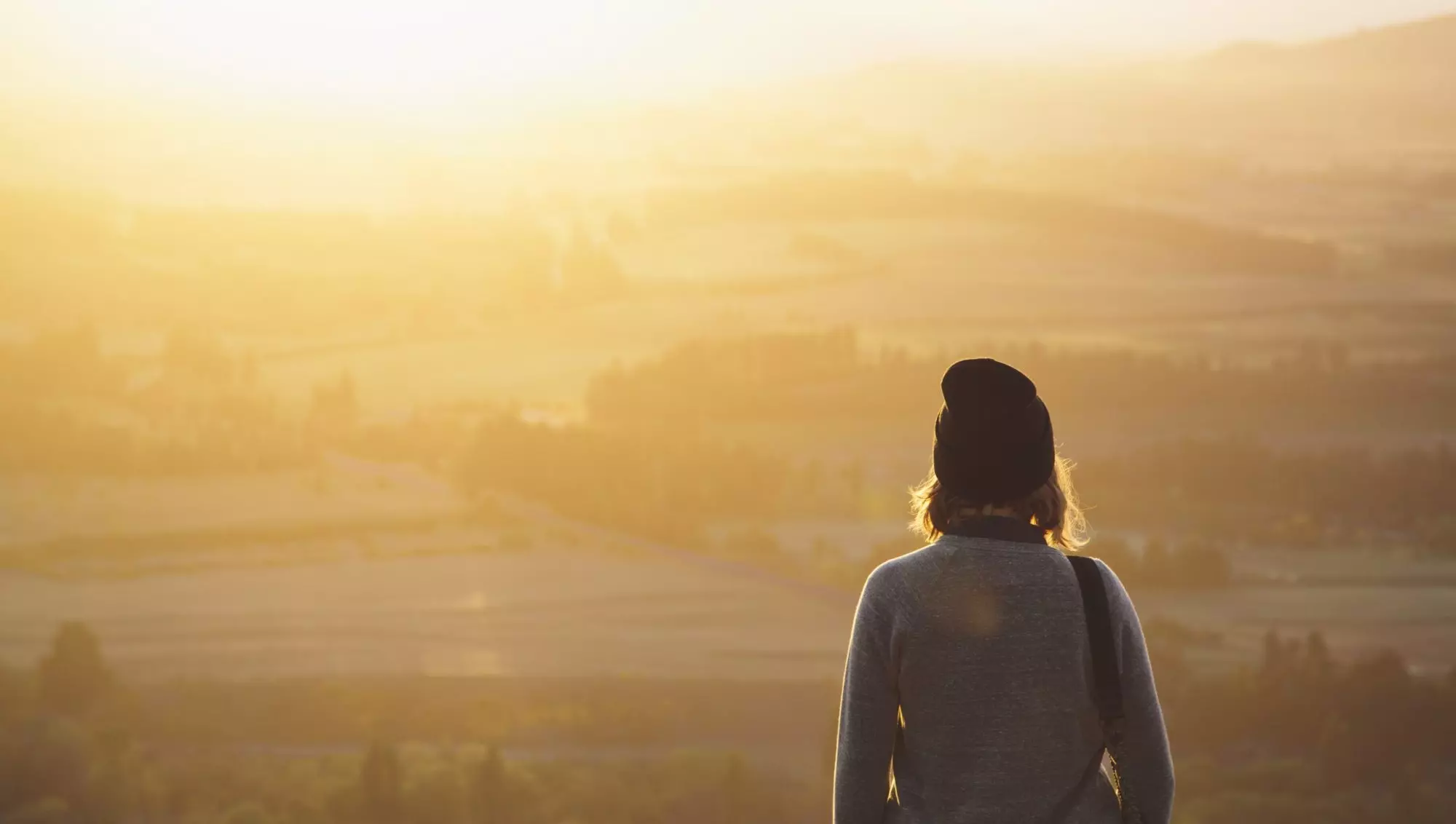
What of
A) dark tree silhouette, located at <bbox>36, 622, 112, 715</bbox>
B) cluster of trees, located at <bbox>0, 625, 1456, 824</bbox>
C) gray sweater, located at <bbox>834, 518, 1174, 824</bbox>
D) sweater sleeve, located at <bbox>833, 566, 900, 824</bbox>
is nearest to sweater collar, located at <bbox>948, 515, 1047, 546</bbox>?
gray sweater, located at <bbox>834, 518, 1174, 824</bbox>

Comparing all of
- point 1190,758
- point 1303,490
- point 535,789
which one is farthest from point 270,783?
point 1303,490

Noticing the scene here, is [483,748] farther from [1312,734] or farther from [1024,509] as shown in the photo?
[1024,509]

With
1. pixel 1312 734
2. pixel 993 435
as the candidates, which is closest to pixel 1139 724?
pixel 993 435

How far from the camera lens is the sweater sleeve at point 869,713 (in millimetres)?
1545

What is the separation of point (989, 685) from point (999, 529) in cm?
18

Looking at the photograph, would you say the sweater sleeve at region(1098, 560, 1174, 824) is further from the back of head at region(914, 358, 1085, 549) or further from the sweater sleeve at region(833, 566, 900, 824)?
the sweater sleeve at region(833, 566, 900, 824)

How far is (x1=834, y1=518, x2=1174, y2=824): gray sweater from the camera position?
4.99 feet

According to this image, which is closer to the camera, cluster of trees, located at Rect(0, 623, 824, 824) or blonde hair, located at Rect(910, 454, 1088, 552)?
blonde hair, located at Rect(910, 454, 1088, 552)

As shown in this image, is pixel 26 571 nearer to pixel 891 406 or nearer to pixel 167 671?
pixel 167 671

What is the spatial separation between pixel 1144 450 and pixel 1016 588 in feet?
48.5

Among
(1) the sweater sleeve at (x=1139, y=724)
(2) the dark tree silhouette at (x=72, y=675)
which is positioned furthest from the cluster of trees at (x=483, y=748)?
(1) the sweater sleeve at (x=1139, y=724)

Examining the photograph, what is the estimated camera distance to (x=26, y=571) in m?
14.2

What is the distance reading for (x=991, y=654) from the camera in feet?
4.99

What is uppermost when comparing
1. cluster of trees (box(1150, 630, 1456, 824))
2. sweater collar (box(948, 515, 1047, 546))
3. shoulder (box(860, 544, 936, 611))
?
sweater collar (box(948, 515, 1047, 546))
